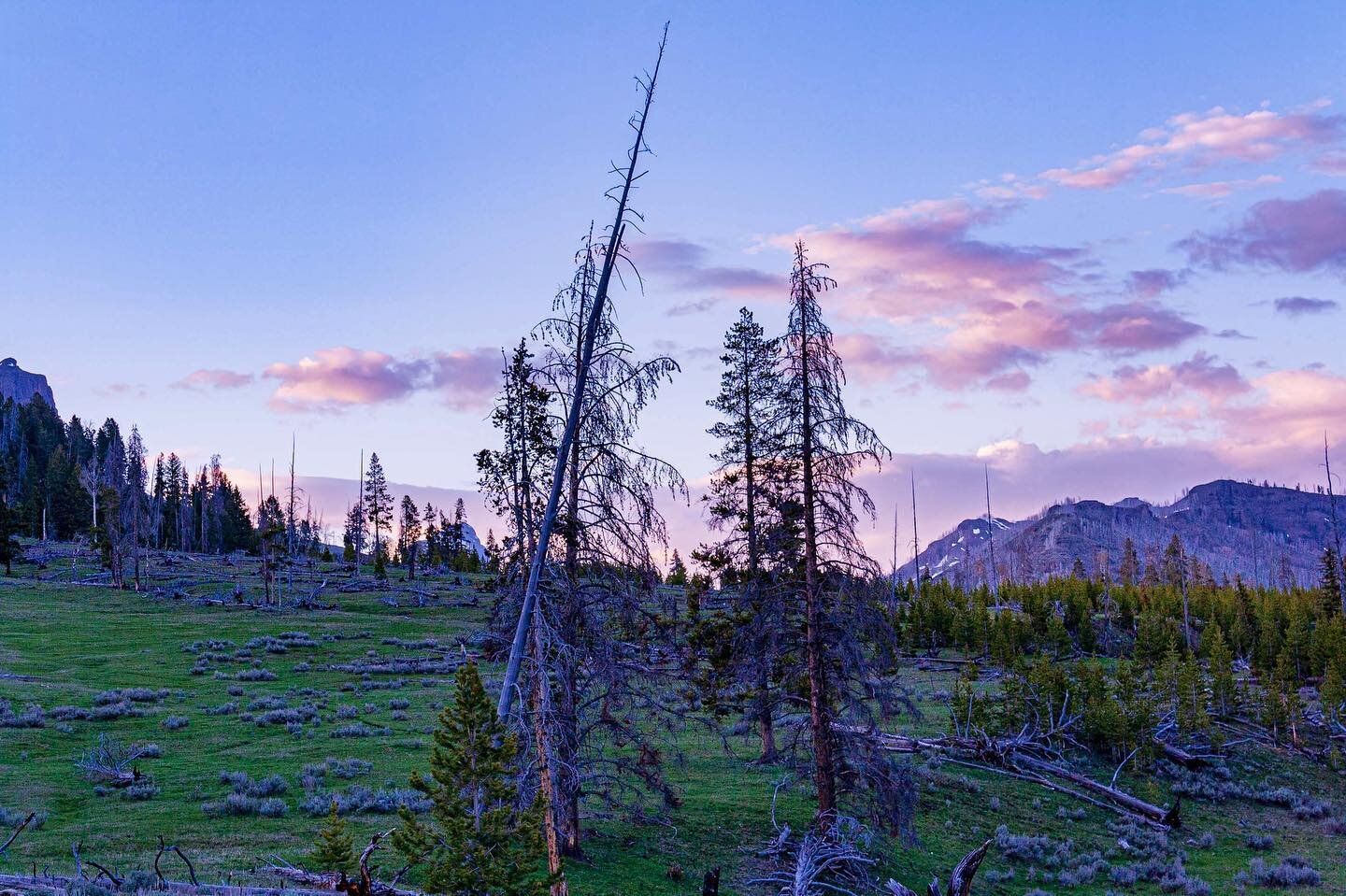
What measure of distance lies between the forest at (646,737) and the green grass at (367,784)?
0.17m

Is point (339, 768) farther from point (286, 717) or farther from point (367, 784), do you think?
point (286, 717)

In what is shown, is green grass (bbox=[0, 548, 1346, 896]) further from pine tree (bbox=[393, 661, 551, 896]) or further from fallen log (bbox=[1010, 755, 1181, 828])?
pine tree (bbox=[393, 661, 551, 896])

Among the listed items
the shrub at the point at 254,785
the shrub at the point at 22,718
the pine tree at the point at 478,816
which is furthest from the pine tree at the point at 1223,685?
the shrub at the point at 22,718

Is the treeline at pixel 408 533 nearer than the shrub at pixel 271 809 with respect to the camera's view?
No

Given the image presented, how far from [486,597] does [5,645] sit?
4632cm

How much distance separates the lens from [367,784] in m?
25.5

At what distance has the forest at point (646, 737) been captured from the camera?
12844 mm

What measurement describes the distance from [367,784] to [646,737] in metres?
11.2

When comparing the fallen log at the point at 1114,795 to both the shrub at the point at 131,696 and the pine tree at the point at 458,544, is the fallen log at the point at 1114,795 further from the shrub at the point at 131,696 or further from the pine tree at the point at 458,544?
the pine tree at the point at 458,544

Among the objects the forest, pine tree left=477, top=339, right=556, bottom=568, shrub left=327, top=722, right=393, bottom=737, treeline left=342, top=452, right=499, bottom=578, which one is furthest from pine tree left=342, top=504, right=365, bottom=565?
pine tree left=477, top=339, right=556, bottom=568

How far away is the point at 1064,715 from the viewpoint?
4041 centimetres

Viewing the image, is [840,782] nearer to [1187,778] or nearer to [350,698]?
[1187,778]

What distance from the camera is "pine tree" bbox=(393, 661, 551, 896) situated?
11289 mm


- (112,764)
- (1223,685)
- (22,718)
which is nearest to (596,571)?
(112,764)
